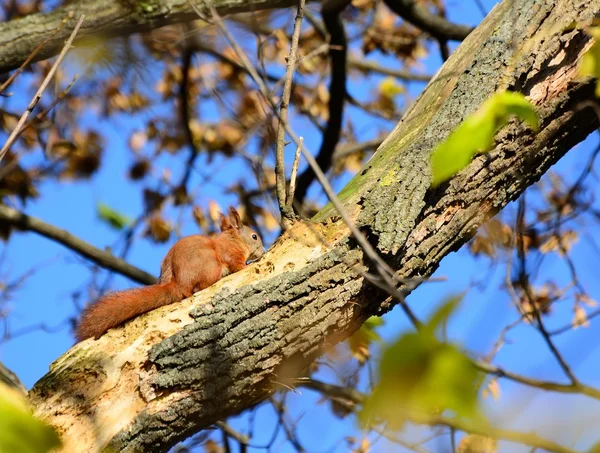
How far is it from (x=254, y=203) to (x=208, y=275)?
2.67 metres

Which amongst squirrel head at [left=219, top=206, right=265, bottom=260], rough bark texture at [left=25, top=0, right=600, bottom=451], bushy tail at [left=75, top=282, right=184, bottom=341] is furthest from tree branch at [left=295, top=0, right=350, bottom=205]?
rough bark texture at [left=25, top=0, right=600, bottom=451]

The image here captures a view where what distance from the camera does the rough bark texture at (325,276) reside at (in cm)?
212

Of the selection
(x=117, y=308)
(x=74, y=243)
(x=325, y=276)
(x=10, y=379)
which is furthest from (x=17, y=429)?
(x=74, y=243)

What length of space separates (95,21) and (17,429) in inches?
117

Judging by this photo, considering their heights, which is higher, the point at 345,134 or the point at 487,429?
the point at 345,134

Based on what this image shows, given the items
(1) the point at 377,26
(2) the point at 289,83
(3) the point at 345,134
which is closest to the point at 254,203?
(3) the point at 345,134

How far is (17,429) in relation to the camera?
915mm

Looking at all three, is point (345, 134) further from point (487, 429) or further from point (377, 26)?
point (487, 429)

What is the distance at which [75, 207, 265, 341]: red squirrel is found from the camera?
7.97 feet

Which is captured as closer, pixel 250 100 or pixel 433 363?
pixel 433 363

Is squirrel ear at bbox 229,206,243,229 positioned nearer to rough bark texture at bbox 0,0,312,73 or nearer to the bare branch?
rough bark texture at bbox 0,0,312,73

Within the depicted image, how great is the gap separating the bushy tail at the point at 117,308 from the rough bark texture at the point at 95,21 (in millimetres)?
1410

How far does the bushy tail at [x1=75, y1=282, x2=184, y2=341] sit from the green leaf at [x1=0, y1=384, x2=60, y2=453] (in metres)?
1.42

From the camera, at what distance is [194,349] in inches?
84.1
